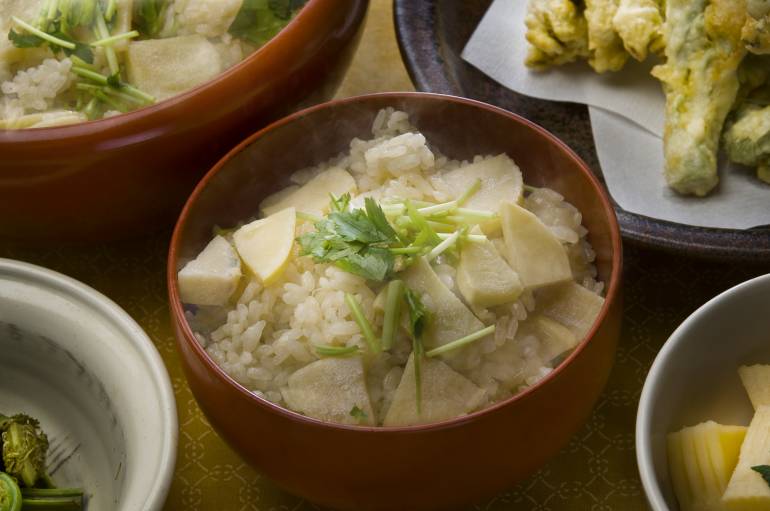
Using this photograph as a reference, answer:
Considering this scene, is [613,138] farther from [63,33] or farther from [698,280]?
[63,33]

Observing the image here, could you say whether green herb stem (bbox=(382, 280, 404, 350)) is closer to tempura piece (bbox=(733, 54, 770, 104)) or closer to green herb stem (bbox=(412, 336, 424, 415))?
green herb stem (bbox=(412, 336, 424, 415))

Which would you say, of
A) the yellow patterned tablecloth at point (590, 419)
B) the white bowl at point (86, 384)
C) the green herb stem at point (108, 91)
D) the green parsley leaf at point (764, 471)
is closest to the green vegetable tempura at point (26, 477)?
the white bowl at point (86, 384)

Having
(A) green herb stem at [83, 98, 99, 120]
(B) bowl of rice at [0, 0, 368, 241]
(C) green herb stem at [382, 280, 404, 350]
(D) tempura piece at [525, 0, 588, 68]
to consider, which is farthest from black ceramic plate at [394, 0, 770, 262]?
(A) green herb stem at [83, 98, 99, 120]

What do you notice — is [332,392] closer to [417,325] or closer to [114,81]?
[417,325]

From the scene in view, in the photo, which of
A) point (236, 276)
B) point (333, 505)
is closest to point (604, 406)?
point (333, 505)

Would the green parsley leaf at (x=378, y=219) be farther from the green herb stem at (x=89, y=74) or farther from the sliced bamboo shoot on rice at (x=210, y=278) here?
the green herb stem at (x=89, y=74)
